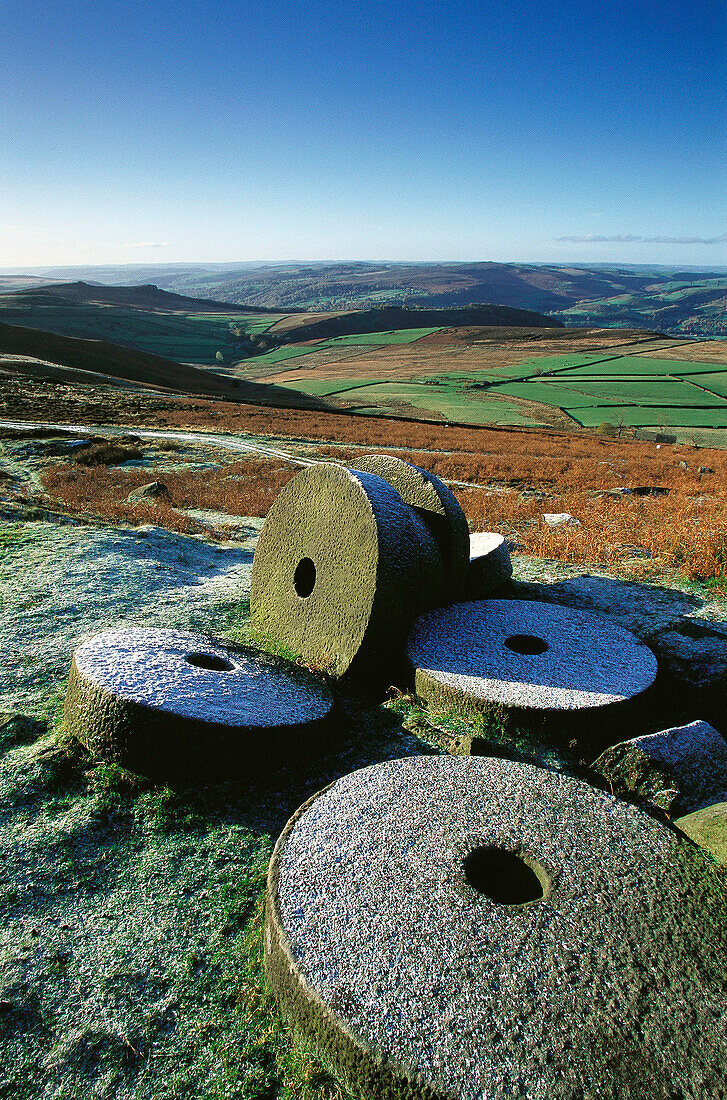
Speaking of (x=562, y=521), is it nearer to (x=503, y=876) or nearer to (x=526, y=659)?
(x=526, y=659)

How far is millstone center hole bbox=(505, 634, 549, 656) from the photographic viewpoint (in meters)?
6.00

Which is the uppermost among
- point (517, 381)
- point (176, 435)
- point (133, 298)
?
point (133, 298)

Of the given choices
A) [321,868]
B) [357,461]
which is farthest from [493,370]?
[321,868]

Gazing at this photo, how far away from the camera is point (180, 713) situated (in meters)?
4.21

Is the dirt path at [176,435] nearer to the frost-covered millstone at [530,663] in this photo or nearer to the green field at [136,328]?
the frost-covered millstone at [530,663]

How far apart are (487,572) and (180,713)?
4381mm

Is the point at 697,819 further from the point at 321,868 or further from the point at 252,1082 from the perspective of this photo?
the point at 252,1082

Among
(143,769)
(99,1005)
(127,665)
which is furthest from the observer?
(127,665)

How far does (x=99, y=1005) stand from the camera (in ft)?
9.63

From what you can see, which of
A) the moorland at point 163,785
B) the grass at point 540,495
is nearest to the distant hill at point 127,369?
the moorland at point 163,785

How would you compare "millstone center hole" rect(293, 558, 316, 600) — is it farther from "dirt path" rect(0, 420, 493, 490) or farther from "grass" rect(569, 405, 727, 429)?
"grass" rect(569, 405, 727, 429)

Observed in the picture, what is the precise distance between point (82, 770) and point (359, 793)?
79.9 inches

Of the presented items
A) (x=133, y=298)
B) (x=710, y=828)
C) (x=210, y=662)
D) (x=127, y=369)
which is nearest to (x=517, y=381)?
(x=127, y=369)

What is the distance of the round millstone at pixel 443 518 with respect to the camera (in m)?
6.61
